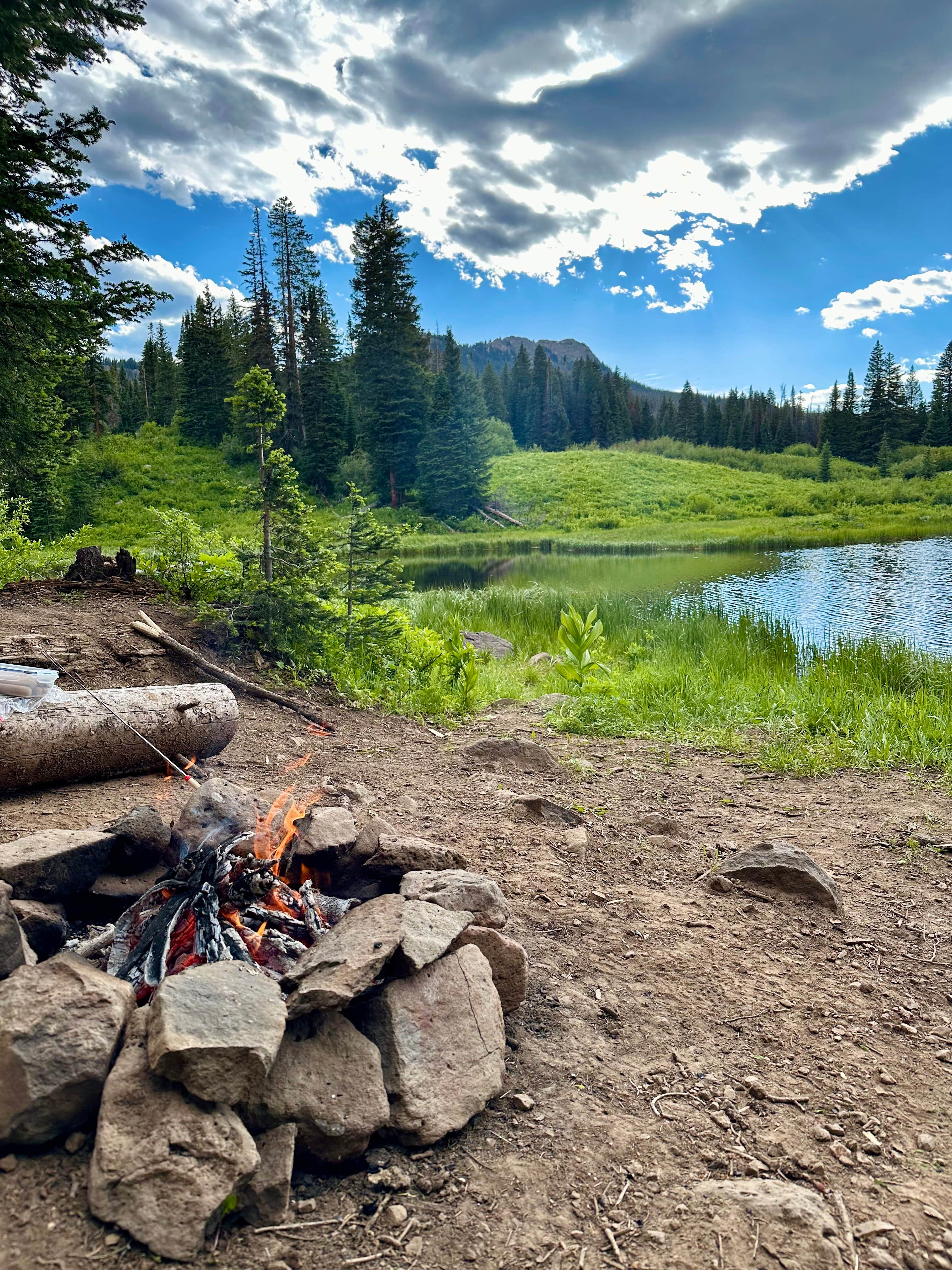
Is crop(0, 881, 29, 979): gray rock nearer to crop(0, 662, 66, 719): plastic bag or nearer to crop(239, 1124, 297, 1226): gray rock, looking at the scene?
crop(239, 1124, 297, 1226): gray rock

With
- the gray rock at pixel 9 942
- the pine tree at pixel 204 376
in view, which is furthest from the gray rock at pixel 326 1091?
the pine tree at pixel 204 376

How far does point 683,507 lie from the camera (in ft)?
137

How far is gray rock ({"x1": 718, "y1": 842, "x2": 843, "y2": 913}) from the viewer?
11.2 feet

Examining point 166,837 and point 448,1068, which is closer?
point 448,1068

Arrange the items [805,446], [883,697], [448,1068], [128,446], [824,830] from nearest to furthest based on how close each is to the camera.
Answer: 1. [448,1068]
2. [824,830]
3. [883,697]
4. [128,446]
5. [805,446]

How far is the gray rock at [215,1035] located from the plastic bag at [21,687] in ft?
7.75

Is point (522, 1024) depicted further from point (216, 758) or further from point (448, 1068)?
point (216, 758)

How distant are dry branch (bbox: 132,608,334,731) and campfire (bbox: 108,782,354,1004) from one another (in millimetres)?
2983

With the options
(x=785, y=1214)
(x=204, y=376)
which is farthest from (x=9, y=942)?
(x=204, y=376)

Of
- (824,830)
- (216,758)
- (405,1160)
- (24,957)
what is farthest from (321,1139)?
(824,830)

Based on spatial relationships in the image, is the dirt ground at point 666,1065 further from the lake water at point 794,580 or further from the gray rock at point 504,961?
the lake water at point 794,580

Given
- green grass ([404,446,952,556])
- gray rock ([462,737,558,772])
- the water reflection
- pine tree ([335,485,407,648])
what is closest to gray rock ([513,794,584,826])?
gray rock ([462,737,558,772])

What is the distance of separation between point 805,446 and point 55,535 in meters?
63.4

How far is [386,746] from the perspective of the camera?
5688mm
